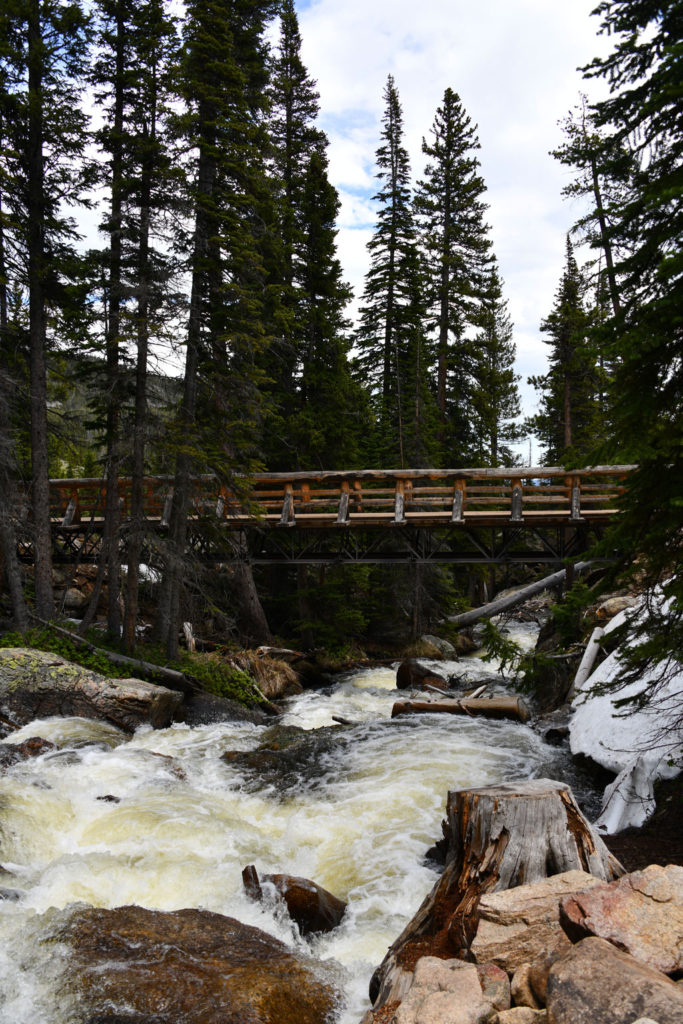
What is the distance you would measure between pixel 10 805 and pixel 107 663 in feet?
19.9

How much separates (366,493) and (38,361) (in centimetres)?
829

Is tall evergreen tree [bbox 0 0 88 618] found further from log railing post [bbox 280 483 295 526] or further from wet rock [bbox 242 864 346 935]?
wet rock [bbox 242 864 346 935]

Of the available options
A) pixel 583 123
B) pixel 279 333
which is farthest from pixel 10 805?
pixel 583 123

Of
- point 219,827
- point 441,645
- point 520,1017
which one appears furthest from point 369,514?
point 520,1017

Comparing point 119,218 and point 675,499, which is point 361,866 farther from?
point 119,218

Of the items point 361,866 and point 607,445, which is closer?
point 607,445

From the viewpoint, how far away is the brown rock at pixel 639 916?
305 cm

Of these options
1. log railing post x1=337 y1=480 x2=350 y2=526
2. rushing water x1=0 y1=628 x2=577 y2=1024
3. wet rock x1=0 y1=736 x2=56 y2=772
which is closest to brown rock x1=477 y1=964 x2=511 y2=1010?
rushing water x1=0 y1=628 x2=577 y2=1024

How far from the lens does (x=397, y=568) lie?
22.8 m

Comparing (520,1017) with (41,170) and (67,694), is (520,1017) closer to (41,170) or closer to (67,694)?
(67,694)

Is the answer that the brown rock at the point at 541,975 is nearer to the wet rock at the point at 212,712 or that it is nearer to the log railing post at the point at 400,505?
the wet rock at the point at 212,712

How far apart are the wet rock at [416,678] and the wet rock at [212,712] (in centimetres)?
426

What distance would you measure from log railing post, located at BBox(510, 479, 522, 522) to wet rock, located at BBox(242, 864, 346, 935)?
1092cm

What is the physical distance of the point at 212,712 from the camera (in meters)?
12.3
